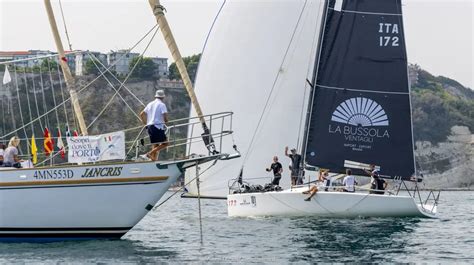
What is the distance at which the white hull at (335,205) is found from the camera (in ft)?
86.2

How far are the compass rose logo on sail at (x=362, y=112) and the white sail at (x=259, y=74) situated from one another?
2392 millimetres

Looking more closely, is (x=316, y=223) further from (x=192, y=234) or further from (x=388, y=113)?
(x=388, y=113)

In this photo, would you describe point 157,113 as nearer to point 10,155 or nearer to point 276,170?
point 10,155

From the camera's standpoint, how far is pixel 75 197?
19234mm

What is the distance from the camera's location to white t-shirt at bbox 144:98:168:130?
18.9 m

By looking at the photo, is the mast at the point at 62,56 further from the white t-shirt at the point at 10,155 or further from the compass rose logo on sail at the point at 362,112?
the compass rose logo on sail at the point at 362,112

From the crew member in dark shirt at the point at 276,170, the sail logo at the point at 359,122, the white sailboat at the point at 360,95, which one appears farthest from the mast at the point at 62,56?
the sail logo at the point at 359,122

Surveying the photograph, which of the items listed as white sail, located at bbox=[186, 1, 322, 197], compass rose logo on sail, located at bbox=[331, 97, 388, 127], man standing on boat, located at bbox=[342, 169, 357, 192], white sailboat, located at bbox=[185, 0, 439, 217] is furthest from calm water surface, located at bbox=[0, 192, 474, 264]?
white sail, located at bbox=[186, 1, 322, 197]

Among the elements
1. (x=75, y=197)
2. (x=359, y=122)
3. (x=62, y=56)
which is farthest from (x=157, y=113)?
(x=359, y=122)

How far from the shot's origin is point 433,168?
140 metres

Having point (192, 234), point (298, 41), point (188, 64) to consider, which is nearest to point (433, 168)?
point (188, 64)

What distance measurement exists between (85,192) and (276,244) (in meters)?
3.98

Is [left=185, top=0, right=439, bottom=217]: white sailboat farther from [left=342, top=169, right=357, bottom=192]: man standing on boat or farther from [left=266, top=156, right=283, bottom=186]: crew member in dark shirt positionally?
[left=342, top=169, right=357, bottom=192]: man standing on boat

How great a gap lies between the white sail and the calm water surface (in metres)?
4.75
